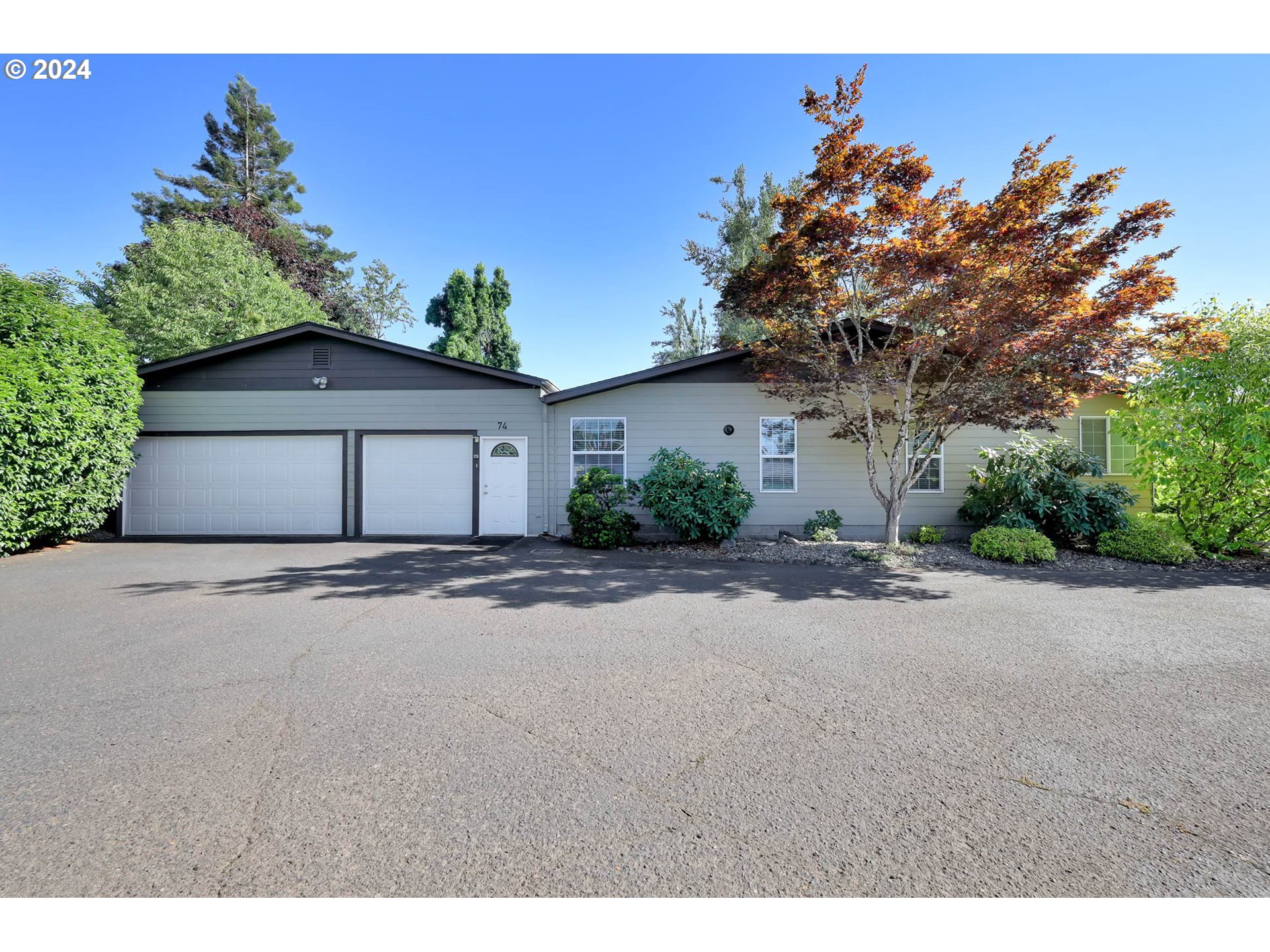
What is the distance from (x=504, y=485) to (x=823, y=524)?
6.31 meters

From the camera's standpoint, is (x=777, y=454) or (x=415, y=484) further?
(x=415, y=484)

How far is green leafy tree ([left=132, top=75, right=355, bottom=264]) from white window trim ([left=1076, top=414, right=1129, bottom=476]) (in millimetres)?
32482

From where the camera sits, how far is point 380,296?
2858 cm

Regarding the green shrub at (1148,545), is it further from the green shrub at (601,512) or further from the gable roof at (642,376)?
the green shrub at (601,512)

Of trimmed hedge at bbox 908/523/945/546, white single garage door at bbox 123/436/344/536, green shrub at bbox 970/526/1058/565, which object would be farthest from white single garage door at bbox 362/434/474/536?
green shrub at bbox 970/526/1058/565

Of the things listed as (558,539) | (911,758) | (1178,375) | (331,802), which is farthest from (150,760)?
(1178,375)

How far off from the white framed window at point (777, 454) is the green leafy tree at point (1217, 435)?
5.39m

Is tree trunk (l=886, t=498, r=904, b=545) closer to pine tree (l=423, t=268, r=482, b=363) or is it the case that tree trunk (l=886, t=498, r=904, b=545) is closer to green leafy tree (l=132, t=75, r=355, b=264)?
pine tree (l=423, t=268, r=482, b=363)

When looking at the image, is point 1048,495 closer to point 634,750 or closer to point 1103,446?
point 1103,446

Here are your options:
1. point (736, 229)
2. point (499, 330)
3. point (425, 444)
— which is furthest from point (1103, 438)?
point (499, 330)

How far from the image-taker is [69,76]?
16.6 ft

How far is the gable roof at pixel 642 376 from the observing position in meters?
10.6

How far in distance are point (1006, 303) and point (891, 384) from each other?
177cm

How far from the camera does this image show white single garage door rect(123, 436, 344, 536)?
11.3m
